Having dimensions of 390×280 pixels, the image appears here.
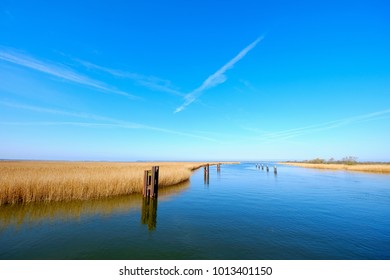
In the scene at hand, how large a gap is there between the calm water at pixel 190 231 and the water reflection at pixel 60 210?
4 cm

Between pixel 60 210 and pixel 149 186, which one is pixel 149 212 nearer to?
pixel 149 186

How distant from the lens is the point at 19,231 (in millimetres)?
8891

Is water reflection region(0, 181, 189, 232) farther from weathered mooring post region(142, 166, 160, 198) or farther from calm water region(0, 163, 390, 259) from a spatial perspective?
weathered mooring post region(142, 166, 160, 198)

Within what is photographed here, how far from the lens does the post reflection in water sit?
10783 mm

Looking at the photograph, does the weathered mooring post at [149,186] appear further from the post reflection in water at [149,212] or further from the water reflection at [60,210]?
the water reflection at [60,210]

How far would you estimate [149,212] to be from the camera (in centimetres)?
1297

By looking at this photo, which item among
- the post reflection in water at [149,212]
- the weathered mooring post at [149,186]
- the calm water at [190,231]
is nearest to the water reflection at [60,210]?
the calm water at [190,231]

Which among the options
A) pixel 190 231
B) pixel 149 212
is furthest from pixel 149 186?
pixel 190 231

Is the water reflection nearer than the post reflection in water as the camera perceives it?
Yes

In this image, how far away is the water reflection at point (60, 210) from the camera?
1032 centimetres

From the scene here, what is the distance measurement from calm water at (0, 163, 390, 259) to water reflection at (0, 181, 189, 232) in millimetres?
45

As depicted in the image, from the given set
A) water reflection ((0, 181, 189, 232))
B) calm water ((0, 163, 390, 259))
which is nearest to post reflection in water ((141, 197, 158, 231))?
calm water ((0, 163, 390, 259))
